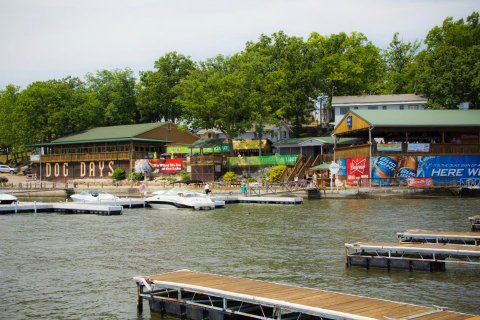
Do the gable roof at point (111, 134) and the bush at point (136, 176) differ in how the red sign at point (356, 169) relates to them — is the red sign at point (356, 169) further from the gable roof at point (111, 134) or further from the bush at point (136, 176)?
the gable roof at point (111, 134)

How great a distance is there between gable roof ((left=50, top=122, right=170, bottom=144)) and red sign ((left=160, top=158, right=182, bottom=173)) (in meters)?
7.69

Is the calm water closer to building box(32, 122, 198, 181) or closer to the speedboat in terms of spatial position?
the speedboat

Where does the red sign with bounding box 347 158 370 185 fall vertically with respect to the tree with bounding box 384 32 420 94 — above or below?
below

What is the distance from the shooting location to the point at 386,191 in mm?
62000

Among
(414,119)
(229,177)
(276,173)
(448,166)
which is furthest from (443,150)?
(229,177)

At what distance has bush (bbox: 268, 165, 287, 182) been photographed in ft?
246

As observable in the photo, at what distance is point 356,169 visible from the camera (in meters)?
68.5

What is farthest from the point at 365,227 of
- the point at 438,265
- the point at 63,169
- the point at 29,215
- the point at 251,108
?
the point at 63,169

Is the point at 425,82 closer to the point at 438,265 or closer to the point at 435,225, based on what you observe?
the point at 435,225

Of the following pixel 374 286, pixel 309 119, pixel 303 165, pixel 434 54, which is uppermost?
pixel 434 54

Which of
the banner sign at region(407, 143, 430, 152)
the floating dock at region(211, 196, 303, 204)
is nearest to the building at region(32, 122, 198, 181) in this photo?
the floating dock at region(211, 196, 303, 204)

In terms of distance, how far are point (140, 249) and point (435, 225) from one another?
1885 cm

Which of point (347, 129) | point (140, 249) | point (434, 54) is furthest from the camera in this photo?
point (434, 54)

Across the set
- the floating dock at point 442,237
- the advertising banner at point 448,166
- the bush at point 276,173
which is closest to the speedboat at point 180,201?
the bush at point 276,173
